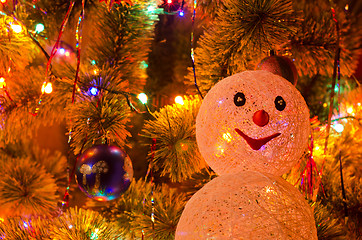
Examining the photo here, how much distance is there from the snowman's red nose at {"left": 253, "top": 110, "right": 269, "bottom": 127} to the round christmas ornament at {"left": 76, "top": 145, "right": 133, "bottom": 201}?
0.76 ft

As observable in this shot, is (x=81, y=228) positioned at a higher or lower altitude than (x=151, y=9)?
lower

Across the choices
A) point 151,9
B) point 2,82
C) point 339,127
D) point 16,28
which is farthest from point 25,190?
point 339,127

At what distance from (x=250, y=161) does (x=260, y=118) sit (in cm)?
6

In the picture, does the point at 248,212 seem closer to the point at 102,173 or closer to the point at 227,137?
the point at 227,137

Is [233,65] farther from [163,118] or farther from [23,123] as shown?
[23,123]

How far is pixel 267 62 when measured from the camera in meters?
0.58

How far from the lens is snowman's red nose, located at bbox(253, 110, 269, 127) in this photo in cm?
45

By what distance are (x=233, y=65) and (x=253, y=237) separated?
1.16 feet

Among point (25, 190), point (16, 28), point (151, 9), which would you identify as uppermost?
point (151, 9)

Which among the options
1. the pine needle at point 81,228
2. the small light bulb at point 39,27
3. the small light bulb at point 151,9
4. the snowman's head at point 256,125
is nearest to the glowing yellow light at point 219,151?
the snowman's head at point 256,125

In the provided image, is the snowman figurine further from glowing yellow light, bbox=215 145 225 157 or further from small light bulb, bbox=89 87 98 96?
small light bulb, bbox=89 87 98 96

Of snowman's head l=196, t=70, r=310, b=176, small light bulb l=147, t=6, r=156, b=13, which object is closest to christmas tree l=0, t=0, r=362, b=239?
small light bulb l=147, t=6, r=156, b=13

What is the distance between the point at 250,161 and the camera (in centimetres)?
46

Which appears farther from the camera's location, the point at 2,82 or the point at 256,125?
the point at 2,82
